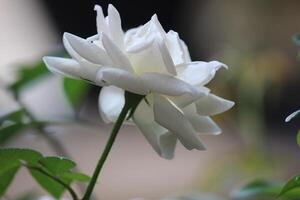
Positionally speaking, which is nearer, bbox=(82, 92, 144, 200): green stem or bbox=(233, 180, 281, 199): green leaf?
bbox=(82, 92, 144, 200): green stem

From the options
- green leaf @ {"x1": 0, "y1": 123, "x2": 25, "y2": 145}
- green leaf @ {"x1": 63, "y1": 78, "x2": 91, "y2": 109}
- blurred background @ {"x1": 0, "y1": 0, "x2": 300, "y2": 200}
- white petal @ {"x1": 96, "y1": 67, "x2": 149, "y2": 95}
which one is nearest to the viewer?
white petal @ {"x1": 96, "y1": 67, "x2": 149, "y2": 95}

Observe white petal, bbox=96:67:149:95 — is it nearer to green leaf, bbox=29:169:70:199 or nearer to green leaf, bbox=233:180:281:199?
green leaf, bbox=29:169:70:199

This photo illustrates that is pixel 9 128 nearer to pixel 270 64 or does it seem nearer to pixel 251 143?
pixel 251 143

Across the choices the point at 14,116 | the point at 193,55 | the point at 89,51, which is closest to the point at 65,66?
the point at 89,51

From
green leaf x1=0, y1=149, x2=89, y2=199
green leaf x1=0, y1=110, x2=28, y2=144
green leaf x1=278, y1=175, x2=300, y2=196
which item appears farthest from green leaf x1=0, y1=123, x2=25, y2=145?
green leaf x1=278, y1=175, x2=300, y2=196

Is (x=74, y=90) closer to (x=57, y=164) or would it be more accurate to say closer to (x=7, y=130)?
(x=7, y=130)

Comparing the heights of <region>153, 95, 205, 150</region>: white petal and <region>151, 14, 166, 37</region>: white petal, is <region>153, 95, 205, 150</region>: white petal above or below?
below

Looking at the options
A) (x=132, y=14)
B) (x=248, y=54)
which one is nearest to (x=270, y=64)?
(x=248, y=54)
